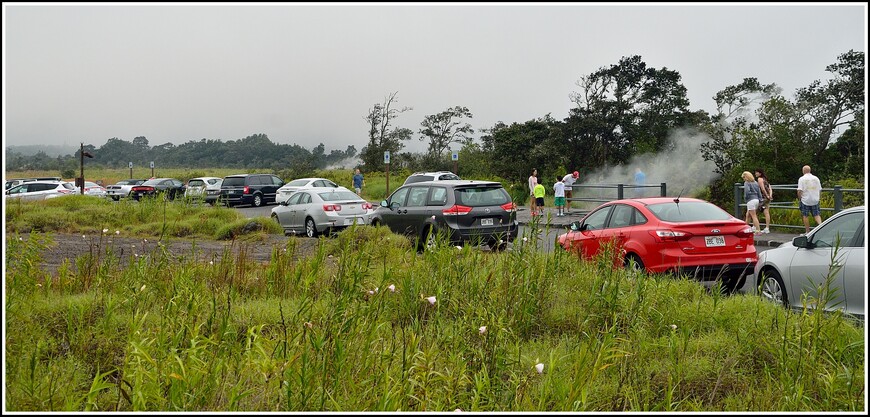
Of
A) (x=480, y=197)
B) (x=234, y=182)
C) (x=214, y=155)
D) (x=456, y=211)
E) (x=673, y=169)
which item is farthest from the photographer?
(x=214, y=155)

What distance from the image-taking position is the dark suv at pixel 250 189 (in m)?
36.8

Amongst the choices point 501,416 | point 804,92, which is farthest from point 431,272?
point 804,92

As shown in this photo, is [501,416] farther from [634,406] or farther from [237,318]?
[237,318]

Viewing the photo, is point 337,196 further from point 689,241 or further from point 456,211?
point 689,241

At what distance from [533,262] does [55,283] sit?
4671 millimetres

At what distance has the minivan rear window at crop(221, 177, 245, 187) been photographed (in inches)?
1470

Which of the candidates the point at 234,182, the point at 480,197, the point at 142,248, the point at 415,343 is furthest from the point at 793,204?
the point at 234,182

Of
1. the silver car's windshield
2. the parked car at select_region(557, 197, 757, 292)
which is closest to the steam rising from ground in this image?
the silver car's windshield

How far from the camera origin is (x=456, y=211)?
1364 centimetres

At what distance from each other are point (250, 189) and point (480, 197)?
2501cm

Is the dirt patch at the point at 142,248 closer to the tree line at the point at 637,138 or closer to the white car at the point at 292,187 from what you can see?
the tree line at the point at 637,138

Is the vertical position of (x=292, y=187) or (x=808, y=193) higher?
(x=808, y=193)

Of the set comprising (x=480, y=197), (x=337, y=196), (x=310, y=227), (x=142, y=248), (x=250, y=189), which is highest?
(x=480, y=197)

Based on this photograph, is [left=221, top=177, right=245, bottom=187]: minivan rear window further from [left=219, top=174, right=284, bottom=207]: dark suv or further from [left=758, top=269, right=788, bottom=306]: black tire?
[left=758, top=269, right=788, bottom=306]: black tire
